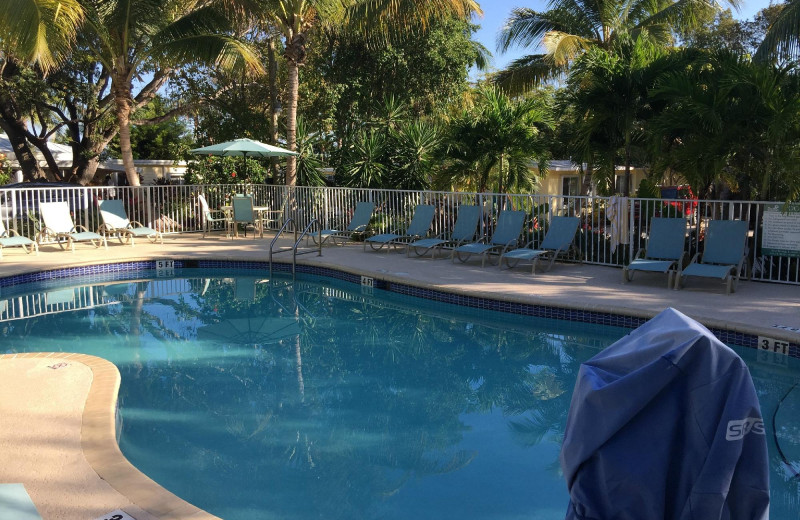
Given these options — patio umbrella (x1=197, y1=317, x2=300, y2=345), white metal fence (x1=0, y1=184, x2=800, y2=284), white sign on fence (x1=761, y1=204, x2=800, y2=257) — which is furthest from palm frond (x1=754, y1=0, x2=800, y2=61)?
patio umbrella (x1=197, y1=317, x2=300, y2=345)

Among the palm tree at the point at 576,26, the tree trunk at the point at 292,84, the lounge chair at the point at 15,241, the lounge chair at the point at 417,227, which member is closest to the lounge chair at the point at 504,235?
the lounge chair at the point at 417,227

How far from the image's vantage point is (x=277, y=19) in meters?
16.8

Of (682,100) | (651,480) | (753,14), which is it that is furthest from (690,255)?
(753,14)

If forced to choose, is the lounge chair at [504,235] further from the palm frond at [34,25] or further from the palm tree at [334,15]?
the palm frond at [34,25]

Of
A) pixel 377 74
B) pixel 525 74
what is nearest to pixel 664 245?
pixel 525 74

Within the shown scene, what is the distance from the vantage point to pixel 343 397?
6.34 metres

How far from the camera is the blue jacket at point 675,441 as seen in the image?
79.5 inches

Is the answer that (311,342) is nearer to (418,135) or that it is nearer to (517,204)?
(517,204)

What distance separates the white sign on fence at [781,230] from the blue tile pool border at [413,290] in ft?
8.49

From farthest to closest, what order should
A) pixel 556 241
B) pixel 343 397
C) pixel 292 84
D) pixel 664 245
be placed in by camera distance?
pixel 292 84, pixel 556 241, pixel 664 245, pixel 343 397

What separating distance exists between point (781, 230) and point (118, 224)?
12.2m

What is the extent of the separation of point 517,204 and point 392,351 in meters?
5.34

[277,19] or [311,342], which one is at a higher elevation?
[277,19]

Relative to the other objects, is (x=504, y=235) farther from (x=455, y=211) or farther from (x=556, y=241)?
(x=455, y=211)
